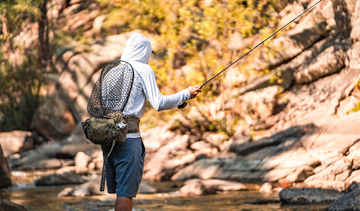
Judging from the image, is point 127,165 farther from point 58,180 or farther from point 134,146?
point 58,180

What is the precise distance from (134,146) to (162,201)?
3939 mm

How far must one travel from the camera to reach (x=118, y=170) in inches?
124

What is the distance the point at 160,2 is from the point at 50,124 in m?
8.77

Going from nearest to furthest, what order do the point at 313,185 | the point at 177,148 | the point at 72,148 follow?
the point at 313,185 < the point at 177,148 < the point at 72,148

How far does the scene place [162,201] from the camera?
687cm

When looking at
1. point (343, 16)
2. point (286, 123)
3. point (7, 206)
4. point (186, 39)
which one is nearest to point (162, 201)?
point (7, 206)

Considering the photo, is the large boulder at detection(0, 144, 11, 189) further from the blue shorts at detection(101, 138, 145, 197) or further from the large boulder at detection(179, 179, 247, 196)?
the blue shorts at detection(101, 138, 145, 197)

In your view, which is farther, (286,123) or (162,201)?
(286,123)

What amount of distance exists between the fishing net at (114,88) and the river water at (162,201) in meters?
3.38

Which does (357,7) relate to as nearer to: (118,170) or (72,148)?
(118,170)

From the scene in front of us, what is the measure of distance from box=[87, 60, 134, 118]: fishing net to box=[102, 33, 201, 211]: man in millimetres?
52

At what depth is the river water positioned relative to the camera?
6.13m

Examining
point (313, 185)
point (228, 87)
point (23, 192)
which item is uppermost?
point (228, 87)

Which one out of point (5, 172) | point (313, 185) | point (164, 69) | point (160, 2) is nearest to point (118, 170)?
point (313, 185)
